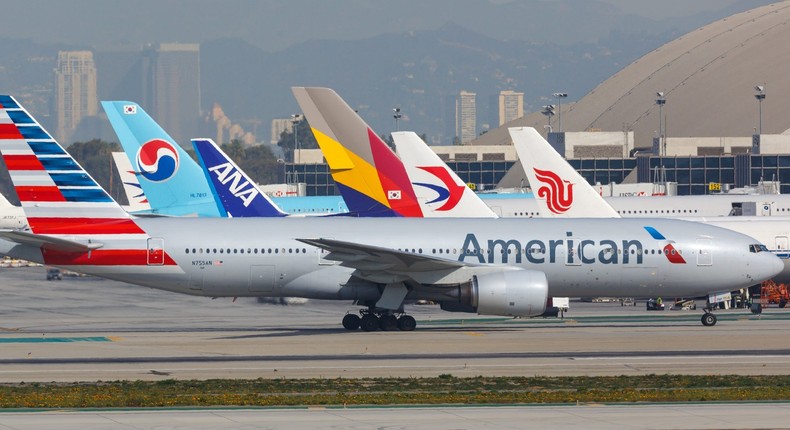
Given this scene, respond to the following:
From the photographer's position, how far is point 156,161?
199 feet

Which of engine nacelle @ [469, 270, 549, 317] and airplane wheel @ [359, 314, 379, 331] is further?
airplane wheel @ [359, 314, 379, 331]

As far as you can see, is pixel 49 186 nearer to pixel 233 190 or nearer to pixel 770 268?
pixel 233 190

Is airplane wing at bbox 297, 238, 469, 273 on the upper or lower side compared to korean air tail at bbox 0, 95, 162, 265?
lower

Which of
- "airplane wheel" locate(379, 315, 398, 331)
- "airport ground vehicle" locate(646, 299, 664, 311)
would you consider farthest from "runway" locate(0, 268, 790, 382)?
"airplane wheel" locate(379, 315, 398, 331)

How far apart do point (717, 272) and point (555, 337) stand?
7.70m

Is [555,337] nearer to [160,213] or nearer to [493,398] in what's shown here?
[493,398]

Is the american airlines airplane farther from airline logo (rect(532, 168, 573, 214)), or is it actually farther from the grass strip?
the grass strip

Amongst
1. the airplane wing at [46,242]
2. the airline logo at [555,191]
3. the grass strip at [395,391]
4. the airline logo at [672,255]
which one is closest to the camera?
the grass strip at [395,391]

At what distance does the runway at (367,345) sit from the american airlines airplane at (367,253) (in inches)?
59.0

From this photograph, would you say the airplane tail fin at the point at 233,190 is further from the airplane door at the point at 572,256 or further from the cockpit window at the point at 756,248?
the cockpit window at the point at 756,248

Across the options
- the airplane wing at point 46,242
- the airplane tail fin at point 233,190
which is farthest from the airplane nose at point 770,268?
the airplane wing at point 46,242

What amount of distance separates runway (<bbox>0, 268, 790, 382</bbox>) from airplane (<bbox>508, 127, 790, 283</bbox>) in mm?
3226

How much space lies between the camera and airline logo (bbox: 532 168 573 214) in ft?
182

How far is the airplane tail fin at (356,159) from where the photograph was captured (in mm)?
54344
